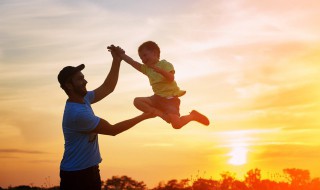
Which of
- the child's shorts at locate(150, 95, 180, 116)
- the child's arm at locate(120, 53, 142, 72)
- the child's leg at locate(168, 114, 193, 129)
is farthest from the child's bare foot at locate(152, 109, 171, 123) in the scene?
the child's arm at locate(120, 53, 142, 72)

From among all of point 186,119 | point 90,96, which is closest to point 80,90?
point 90,96

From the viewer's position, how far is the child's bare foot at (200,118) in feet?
32.9

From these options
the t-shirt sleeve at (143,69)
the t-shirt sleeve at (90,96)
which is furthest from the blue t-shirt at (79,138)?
the t-shirt sleeve at (143,69)

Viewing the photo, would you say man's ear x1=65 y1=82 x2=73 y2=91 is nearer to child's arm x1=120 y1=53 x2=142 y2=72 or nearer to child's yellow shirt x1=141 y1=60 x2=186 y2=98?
child's arm x1=120 y1=53 x2=142 y2=72

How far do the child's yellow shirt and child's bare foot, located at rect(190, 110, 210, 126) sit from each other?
676 millimetres

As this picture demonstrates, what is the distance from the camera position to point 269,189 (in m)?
13.5

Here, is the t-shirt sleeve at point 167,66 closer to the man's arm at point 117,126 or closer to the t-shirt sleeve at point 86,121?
the man's arm at point 117,126

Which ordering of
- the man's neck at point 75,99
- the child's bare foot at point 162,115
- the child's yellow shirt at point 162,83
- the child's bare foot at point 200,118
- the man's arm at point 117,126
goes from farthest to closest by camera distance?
the child's bare foot at point 200,118 → the child's yellow shirt at point 162,83 → the child's bare foot at point 162,115 → the man's neck at point 75,99 → the man's arm at point 117,126

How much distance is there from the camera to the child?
9.18m

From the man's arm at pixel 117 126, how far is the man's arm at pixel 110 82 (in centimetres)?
120

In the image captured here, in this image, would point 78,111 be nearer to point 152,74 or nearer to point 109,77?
point 109,77

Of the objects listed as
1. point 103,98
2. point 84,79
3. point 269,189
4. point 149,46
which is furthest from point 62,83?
point 269,189

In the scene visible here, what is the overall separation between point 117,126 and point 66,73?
1.17m

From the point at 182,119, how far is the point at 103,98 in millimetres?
1580
